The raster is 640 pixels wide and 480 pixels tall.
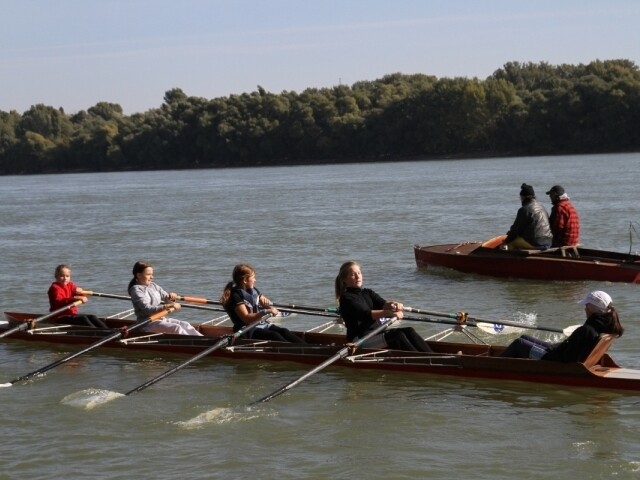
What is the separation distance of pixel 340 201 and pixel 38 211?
14.7 meters

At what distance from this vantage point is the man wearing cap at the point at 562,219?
20.0 meters

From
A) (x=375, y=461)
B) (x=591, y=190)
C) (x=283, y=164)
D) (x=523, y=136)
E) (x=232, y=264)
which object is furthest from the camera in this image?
(x=283, y=164)

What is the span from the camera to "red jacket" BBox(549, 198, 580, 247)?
20062 mm

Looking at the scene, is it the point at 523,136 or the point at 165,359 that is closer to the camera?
the point at 165,359

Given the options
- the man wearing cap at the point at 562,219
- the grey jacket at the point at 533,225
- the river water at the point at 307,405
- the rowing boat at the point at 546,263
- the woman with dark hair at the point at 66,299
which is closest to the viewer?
the river water at the point at 307,405

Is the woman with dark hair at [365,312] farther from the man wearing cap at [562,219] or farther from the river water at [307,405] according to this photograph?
the man wearing cap at [562,219]

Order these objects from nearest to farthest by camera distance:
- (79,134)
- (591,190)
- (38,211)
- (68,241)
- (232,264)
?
1. (232,264)
2. (68,241)
3. (591,190)
4. (38,211)
5. (79,134)

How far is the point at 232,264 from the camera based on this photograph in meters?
27.5

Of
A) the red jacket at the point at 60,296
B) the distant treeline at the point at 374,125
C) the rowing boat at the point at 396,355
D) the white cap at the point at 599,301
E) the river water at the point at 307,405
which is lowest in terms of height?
the river water at the point at 307,405

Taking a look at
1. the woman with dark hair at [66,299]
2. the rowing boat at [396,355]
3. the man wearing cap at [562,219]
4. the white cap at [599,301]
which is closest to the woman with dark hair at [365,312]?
the rowing boat at [396,355]

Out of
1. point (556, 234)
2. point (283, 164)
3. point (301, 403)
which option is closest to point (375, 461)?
point (301, 403)

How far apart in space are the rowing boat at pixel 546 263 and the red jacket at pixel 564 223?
0.65ft

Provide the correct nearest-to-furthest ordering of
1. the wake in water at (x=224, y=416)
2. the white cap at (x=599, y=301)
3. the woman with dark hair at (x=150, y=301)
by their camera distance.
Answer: the white cap at (x=599, y=301)
the wake in water at (x=224, y=416)
the woman with dark hair at (x=150, y=301)

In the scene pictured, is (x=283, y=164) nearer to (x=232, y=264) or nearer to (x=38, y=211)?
(x=38, y=211)
